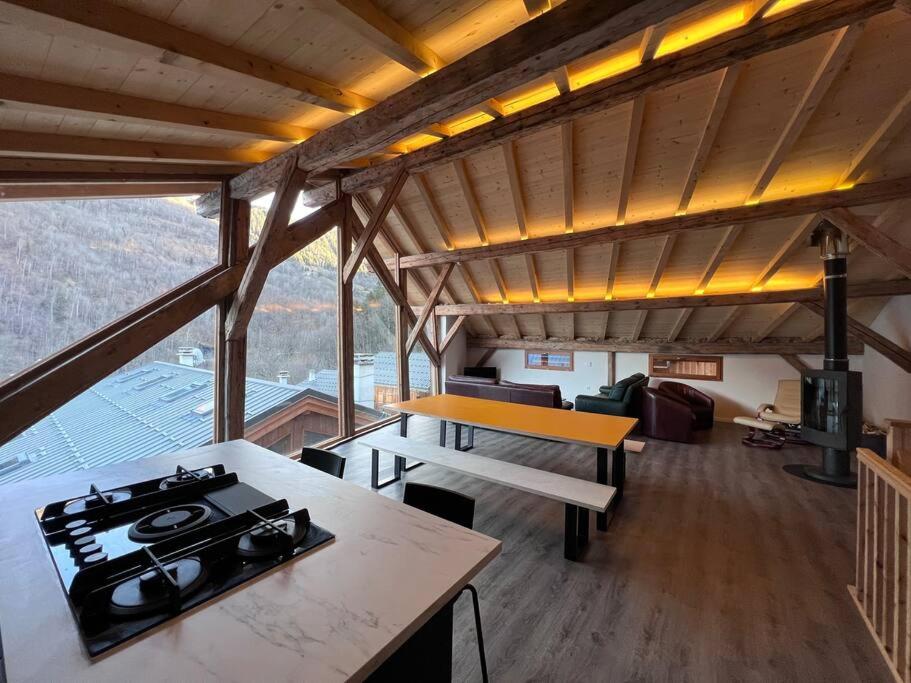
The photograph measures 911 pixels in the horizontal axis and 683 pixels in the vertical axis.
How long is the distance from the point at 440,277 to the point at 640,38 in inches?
175

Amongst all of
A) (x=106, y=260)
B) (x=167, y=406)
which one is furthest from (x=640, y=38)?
(x=167, y=406)

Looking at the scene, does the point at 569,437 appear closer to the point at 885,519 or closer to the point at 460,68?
the point at 885,519

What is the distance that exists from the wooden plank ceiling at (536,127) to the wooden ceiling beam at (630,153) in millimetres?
19

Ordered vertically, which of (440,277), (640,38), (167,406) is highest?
(640,38)

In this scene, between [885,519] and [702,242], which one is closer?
[885,519]

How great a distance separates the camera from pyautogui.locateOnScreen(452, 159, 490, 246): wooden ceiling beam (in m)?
4.97

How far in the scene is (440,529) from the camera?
1148 mm

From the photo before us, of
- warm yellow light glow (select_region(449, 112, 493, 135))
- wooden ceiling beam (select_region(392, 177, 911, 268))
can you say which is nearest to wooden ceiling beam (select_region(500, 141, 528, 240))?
wooden ceiling beam (select_region(392, 177, 911, 268))

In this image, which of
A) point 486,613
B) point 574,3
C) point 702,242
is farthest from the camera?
point 702,242

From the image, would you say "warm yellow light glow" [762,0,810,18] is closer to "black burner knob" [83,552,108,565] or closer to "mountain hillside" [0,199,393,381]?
"black burner knob" [83,552,108,565]

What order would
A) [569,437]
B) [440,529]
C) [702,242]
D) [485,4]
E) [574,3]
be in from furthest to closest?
[702,242] → [569,437] → [485,4] → [574,3] → [440,529]

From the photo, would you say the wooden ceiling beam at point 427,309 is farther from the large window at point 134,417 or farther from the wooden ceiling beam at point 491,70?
the wooden ceiling beam at point 491,70

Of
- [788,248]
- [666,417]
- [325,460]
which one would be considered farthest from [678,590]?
[788,248]

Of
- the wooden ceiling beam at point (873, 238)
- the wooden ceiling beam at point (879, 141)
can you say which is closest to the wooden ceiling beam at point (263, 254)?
the wooden ceiling beam at point (879, 141)
